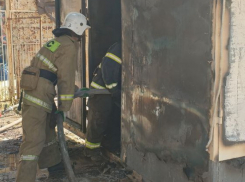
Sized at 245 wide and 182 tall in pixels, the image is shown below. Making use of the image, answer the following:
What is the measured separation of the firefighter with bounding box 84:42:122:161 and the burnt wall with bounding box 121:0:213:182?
0.37 metres

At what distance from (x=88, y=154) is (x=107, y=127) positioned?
48cm

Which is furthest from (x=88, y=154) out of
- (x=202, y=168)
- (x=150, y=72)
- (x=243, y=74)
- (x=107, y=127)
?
(x=243, y=74)

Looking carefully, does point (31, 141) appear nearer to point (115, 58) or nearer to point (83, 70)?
point (115, 58)

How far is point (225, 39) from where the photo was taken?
285cm

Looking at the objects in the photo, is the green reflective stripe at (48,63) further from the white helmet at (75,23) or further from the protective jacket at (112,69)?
the protective jacket at (112,69)

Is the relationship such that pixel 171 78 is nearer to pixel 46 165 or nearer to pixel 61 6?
pixel 46 165

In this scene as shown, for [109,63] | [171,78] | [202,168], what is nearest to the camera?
[202,168]

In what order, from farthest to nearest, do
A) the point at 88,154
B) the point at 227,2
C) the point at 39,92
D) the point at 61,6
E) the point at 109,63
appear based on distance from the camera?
the point at 61,6 → the point at 88,154 → the point at 109,63 → the point at 39,92 → the point at 227,2

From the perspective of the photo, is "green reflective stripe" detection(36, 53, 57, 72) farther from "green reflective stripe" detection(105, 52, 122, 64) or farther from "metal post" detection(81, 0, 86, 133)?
"metal post" detection(81, 0, 86, 133)

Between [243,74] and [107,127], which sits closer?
[243,74]

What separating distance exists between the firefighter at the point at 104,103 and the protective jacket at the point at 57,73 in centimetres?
54

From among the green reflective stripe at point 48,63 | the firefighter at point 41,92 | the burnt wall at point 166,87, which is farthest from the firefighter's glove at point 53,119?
the burnt wall at point 166,87

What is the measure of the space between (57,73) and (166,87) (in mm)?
1370

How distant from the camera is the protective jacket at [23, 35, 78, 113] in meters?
4.14
